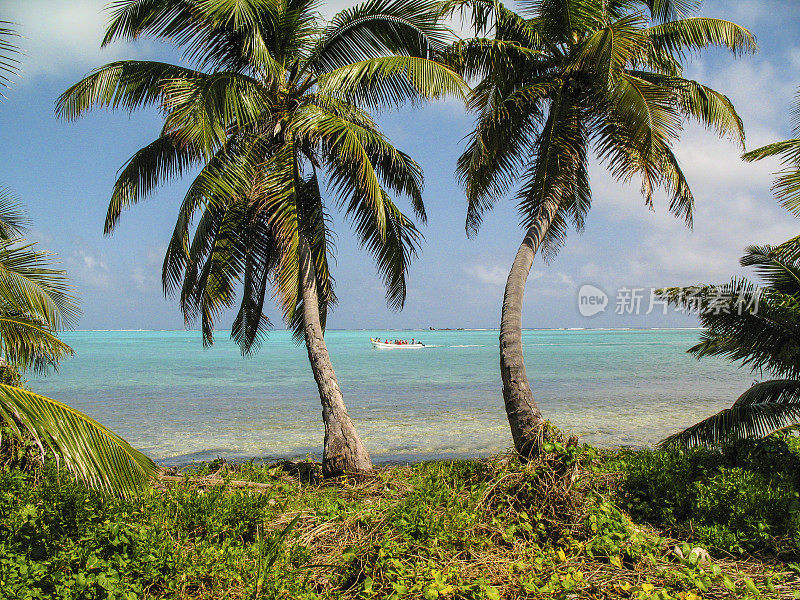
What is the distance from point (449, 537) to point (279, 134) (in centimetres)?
665

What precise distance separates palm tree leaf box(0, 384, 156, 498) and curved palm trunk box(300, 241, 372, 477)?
12.8 feet

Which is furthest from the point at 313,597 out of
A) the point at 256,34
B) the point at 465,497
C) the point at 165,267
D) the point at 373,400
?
the point at 373,400

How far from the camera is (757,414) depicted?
22.1ft

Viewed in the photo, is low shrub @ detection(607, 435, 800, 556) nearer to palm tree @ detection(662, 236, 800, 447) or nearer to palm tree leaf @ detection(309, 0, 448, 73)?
palm tree @ detection(662, 236, 800, 447)

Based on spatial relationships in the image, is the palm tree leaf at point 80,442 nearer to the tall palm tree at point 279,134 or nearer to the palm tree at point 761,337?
the tall palm tree at point 279,134

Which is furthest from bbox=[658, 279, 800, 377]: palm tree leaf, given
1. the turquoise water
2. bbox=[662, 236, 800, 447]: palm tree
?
the turquoise water

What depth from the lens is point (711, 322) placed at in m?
6.93

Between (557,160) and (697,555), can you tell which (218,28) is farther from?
(697,555)

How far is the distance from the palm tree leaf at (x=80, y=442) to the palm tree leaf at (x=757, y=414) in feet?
21.9

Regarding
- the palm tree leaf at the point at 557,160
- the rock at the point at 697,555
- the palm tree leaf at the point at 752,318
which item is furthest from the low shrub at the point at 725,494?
the palm tree leaf at the point at 557,160

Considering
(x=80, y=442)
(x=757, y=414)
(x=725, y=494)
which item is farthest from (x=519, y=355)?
(x=80, y=442)

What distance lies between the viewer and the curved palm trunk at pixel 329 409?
25.9ft

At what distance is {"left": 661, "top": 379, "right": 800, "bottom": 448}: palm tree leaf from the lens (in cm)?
668

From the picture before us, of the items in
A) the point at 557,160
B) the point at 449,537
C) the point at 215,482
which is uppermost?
the point at 557,160
